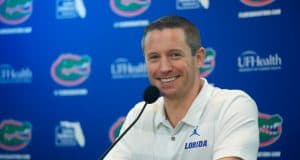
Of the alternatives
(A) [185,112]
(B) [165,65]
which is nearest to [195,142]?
(A) [185,112]

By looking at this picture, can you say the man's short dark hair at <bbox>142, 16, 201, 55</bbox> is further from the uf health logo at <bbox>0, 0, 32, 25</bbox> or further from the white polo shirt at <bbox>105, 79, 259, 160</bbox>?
the uf health logo at <bbox>0, 0, 32, 25</bbox>

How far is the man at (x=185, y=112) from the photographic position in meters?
1.68

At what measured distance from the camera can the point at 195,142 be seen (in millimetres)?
1743

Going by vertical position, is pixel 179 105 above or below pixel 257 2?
below

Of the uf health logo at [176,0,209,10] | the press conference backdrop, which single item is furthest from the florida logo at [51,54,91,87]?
the uf health logo at [176,0,209,10]

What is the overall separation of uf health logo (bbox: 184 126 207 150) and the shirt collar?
0.03 meters

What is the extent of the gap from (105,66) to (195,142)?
1.66m

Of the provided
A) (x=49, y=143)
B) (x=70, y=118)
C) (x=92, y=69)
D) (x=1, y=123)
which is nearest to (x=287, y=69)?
(x=92, y=69)

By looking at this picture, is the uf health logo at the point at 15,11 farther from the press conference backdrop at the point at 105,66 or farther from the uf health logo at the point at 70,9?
the uf health logo at the point at 70,9

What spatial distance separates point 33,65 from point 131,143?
1.80m

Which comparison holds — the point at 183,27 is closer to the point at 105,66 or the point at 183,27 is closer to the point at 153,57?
the point at 153,57

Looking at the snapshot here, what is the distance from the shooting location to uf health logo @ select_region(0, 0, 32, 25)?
3.52 meters

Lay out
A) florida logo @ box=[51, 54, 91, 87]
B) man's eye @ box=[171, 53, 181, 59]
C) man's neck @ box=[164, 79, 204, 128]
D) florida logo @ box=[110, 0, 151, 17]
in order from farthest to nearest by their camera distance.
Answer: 1. florida logo @ box=[51, 54, 91, 87]
2. florida logo @ box=[110, 0, 151, 17]
3. man's neck @ box=[164, 79, 204, 128]
4. man's eye @ box=[171, 53, 181, 59]

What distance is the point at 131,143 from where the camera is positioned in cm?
190
